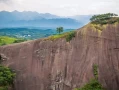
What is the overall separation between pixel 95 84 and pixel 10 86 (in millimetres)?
14173

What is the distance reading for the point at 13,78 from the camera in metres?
42.5

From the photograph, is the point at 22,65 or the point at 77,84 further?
the point at 22,65

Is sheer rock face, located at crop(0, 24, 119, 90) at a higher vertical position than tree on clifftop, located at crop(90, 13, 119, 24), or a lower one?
lower

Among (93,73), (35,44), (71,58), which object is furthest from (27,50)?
(93,73)

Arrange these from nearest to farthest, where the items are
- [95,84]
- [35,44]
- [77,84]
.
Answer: [95,84]
[77,84]
[35,44]

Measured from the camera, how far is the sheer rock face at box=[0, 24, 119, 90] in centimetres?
3625

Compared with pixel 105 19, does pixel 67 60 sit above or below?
below

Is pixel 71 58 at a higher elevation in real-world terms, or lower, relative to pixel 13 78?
higher

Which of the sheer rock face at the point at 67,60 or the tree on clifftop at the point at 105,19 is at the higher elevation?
the tree on clifftop at the point at 105,19

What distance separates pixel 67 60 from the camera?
39.6 m

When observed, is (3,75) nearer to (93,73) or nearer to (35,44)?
(35,44)

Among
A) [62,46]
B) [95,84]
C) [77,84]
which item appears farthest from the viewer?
[62,46]

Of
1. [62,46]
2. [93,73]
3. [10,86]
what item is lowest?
[10,86]

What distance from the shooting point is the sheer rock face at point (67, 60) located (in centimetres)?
3625
